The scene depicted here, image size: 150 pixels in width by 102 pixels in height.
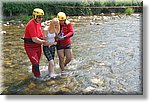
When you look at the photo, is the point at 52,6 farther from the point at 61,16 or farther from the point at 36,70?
the point at 36,70

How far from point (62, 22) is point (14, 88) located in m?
0.76

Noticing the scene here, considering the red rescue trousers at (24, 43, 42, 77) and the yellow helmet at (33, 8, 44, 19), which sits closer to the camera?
the yellow helmet at (33, 8, 44, 19)

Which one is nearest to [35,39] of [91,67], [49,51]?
[49,51]

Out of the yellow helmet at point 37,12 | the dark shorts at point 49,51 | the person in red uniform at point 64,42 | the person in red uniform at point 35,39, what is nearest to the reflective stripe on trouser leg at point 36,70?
the person in red uniform at point 35,39

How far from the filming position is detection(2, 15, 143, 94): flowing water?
3203mm

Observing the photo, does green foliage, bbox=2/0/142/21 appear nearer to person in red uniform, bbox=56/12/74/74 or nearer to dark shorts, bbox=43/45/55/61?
person in red uniform, bbox=56/12/74/74

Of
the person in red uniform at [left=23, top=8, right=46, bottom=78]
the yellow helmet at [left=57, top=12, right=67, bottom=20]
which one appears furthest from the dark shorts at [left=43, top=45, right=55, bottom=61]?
the yellow helmet at [left=57, top=12, right=67, bottom=20]

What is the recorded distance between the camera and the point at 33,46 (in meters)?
3.33

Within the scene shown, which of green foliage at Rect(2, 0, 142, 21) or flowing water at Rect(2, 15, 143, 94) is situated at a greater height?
green foliage at Rect(2, 0, 142, 21)

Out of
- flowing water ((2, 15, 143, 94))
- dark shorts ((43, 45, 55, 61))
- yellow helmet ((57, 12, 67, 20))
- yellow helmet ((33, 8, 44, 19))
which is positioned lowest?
flowing water ((2, 15, 143, 94))

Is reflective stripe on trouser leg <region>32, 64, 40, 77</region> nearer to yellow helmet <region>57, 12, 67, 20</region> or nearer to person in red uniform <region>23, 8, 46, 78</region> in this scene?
person in red uniform <region>23, 8, 46, 78</region>

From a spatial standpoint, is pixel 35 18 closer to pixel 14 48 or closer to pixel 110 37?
pixel 14 48

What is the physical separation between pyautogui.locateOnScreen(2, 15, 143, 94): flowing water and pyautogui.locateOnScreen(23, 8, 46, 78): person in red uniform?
0.15m

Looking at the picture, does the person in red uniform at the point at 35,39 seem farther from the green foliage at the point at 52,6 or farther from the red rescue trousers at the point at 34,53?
the green foliage at the point at 52,6
